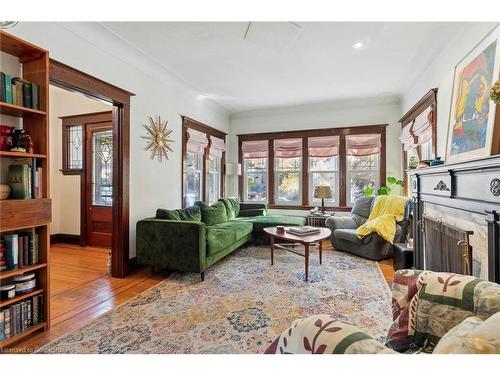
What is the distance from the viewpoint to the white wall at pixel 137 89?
248cm

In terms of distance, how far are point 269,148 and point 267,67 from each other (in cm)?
247

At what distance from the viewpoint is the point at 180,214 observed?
369 cm

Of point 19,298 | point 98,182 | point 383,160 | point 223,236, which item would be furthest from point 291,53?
point 98,182

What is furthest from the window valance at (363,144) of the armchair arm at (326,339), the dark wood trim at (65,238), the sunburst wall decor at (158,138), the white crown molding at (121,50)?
the dark wood trim at (65,238)

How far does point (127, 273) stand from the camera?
322 cm

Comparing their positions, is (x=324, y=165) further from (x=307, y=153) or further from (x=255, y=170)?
(x=255, y=170)

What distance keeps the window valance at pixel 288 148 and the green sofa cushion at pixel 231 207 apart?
61.1 inches

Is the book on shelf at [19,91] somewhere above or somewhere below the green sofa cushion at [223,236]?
above

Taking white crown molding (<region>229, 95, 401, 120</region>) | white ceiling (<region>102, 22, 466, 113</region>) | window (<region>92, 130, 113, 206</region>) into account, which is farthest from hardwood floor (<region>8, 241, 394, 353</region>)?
white crown molding (<region>229, 95, 401, 120</region>)

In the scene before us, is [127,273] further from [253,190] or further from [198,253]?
[253,190]

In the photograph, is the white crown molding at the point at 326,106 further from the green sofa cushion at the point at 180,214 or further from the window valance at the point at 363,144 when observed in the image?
the green sofa cushion at the point at 180,214

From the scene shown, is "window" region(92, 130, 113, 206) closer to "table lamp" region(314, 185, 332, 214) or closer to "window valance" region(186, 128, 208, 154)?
"window valance" region(186, 128, 208, 154)

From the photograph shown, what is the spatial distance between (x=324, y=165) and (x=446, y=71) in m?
2.83

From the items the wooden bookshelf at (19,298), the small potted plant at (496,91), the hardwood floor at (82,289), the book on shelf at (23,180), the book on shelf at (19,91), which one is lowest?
the hardwood floor at (82,289)
